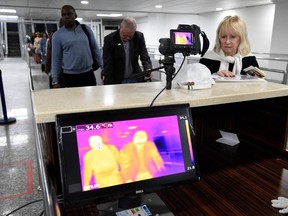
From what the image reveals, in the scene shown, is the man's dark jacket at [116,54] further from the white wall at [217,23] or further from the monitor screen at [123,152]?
the white wall at [217,23]

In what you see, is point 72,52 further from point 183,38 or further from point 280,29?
point 280,29

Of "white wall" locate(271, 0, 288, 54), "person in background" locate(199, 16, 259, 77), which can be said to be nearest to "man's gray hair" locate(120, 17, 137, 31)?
"person in background" locate(199, 16, 259, 77)

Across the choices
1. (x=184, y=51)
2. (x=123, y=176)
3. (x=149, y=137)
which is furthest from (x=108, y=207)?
(x=184, y=51)

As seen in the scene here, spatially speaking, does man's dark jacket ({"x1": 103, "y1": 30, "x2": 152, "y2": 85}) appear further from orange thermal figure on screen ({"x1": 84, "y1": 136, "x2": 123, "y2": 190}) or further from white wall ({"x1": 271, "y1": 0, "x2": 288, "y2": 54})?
white wall ({"x1": 271, "y1": 0, "x2": 288, "y2": 54})

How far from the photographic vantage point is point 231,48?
1.65 metres

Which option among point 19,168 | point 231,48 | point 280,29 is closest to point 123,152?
point 231,48

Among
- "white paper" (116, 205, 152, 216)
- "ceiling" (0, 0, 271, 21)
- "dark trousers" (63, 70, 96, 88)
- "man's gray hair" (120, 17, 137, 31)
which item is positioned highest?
"ceiling" (0, 0, 271, 21)

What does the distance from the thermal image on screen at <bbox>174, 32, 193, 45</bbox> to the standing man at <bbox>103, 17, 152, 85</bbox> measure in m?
1.79

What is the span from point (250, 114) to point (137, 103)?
2.66 ft

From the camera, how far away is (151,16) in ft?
45.7

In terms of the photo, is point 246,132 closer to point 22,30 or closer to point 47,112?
point 47,112

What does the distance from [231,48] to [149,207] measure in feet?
3.73

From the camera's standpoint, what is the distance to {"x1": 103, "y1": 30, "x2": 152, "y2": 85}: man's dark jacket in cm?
288

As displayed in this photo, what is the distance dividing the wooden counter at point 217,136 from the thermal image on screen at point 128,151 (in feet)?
0.26
